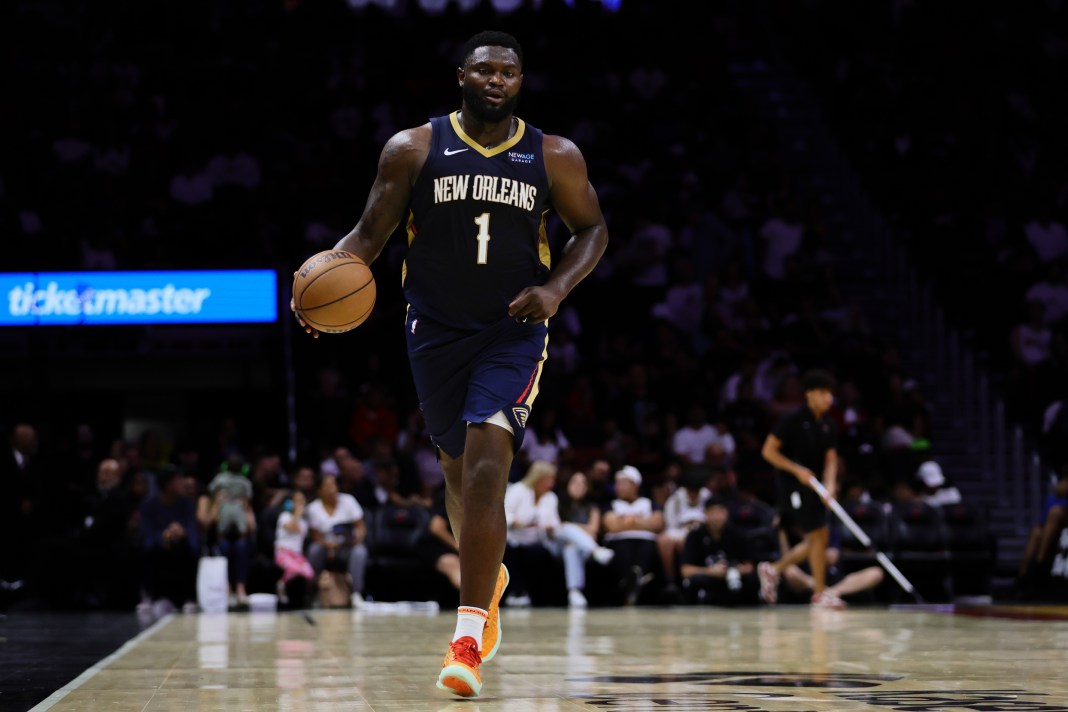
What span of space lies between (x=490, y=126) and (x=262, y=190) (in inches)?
538

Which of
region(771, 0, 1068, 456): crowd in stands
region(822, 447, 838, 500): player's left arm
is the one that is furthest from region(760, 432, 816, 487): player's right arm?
region(771, 0, 1068, 456): crowd in stands

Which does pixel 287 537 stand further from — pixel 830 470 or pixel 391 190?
pixel 391 190

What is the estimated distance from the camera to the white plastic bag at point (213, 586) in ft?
43.7

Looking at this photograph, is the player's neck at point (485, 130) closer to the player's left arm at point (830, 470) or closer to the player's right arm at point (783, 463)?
the player's right arm at point (783, 463)

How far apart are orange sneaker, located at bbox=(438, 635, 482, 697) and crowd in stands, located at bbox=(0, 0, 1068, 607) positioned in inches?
288

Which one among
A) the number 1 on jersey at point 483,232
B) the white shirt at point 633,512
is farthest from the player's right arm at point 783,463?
the number 1 on jersey at point 483,232

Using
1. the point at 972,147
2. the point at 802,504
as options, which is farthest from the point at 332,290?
the point at 972,147

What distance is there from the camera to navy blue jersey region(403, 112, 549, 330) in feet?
17.3

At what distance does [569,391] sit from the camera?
56.0 feet

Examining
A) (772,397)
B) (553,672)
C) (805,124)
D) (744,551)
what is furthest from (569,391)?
(553,672)

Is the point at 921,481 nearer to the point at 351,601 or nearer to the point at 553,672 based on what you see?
the point at 351,601

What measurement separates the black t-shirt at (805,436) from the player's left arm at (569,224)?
24.4 ft

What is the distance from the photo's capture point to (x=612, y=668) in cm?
598

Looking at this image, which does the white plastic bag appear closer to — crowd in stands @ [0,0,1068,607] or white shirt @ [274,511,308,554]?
crowd in stands @ [0,0,1068,607]
